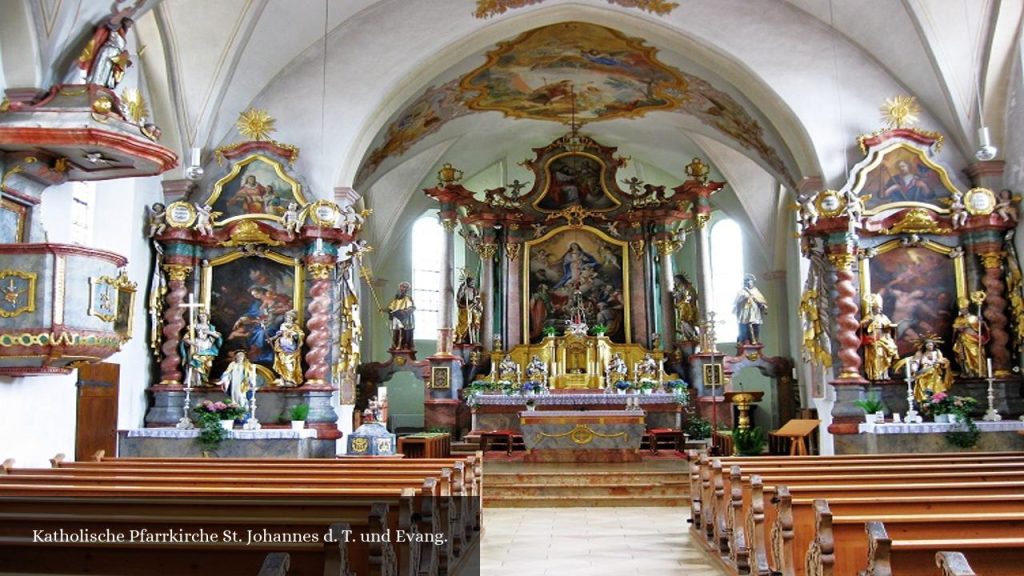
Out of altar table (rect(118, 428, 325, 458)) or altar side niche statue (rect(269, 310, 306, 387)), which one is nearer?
altar table (rect(118, 428, 325, 458))

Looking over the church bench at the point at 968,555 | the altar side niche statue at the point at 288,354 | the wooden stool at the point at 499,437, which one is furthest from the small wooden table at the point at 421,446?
the church bench at the point at 968,555

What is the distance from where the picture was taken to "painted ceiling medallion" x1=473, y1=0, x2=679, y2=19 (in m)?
15.0

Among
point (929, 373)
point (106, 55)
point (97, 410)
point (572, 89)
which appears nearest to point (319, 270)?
point (97, 410)

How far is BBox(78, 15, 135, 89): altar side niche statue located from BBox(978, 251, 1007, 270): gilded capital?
1287cm

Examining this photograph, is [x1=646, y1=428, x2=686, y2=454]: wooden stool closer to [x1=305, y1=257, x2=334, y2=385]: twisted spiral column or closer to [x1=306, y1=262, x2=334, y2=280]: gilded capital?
[x1=305, y1=257, x2=334, y2=385]: twisted spiral column

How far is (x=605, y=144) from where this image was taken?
2439cm

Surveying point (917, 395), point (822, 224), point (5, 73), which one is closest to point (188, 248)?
point (5, 73)

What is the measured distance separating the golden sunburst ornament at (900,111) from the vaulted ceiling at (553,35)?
191 millimetres

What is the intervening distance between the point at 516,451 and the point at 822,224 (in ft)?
24.5

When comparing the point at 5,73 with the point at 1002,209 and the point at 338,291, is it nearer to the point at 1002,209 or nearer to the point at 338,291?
the point at 338,291

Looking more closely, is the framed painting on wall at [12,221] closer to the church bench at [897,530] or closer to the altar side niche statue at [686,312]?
the church bench at [897,530]

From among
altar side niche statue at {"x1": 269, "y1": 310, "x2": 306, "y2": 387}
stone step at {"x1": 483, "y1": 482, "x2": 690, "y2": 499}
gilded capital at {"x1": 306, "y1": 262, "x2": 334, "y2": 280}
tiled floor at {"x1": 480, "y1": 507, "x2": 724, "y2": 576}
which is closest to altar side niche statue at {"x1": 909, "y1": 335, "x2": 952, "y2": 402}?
stone step at {"x1": 483, "y1": 482, "x2": 690, "y2": 499}

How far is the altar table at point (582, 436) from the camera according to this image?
50.5 ft

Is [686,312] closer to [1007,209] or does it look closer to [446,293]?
[446,293]
